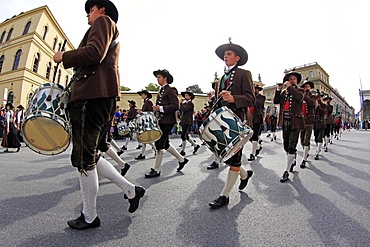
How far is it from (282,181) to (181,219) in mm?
2359

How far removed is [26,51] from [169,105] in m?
31.6

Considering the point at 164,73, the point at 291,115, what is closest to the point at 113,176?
the point at 164,73

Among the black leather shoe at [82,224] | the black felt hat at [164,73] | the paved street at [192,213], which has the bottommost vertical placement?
the paved street at [192,213]

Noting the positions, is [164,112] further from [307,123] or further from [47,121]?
[307,123]

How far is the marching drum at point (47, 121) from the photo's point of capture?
201cm

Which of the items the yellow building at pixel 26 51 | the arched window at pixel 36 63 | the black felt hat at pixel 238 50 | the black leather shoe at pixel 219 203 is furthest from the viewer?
the arched window at pixel 36 63

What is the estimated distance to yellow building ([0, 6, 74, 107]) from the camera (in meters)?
25.9

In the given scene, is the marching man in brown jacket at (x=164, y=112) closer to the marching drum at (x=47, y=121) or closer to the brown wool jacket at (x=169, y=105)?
the brown wool jacket at (x=169, y=105)

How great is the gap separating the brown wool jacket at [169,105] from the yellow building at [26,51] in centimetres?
2603

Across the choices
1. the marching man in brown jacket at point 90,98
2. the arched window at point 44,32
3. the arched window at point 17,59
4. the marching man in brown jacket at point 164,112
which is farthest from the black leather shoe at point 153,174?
the arched window at point 44,32

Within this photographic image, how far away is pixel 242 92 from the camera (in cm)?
285

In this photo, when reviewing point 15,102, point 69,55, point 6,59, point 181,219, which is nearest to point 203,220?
point 181,219

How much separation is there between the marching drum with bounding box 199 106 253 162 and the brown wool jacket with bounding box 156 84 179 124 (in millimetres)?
1909

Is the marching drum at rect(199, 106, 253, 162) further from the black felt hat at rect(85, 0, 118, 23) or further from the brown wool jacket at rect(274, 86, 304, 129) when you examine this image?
the brown wool jacket at rect(274, 86, 304, 129)
